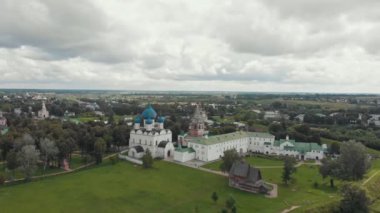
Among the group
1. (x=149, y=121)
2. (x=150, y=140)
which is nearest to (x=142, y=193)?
(x=150, y=140)

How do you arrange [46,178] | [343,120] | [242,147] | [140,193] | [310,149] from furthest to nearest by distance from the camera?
[343,120] < [242,147] < [310,149] < [46,178] < [140,193]

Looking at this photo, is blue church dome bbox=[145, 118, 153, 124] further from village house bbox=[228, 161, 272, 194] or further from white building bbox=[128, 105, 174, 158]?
village house bbox=[228, 161, 272, 194]

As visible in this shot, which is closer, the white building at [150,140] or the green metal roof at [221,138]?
the green metal roof at [221,138]

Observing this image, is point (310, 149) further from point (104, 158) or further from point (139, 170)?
point (104, 158)

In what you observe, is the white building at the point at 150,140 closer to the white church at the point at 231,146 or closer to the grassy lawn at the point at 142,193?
the white church at the point at 231,146

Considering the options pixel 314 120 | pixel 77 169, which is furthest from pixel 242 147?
pixel 314 120

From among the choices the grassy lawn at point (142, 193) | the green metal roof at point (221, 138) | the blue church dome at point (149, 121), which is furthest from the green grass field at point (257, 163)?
the blue church dome at point (149, 121)
